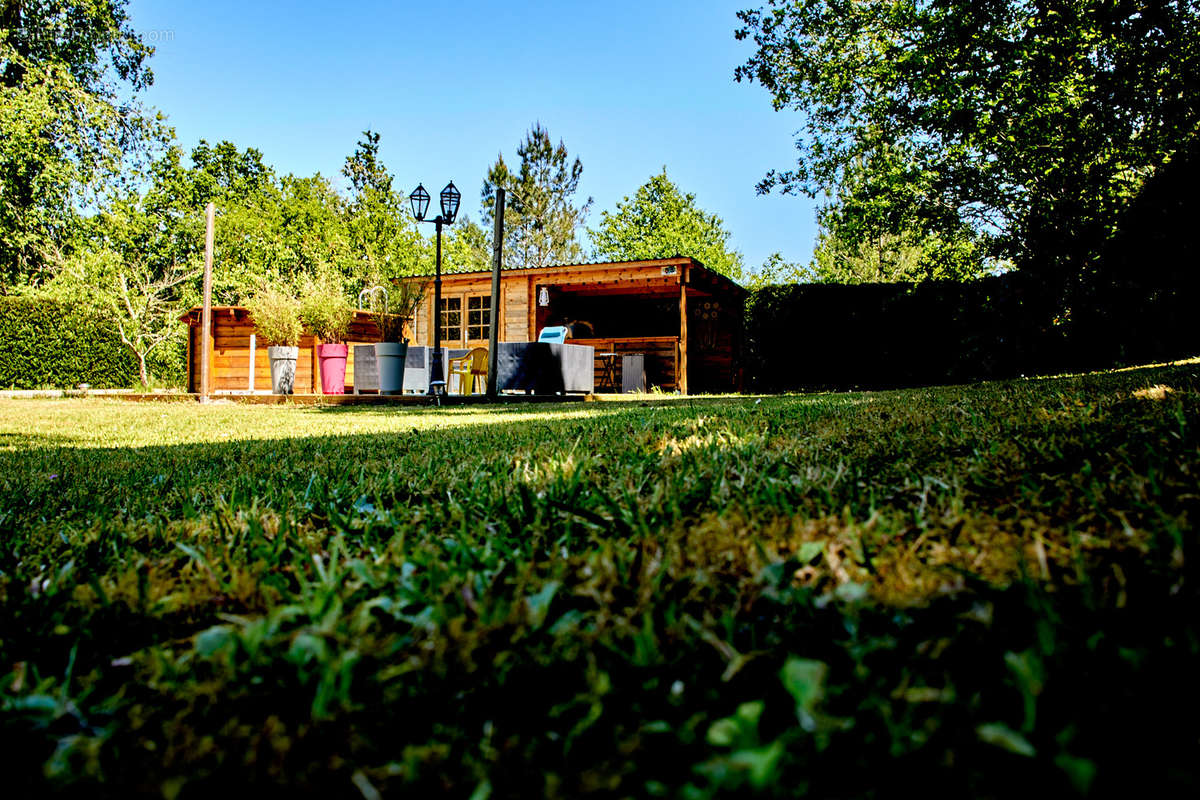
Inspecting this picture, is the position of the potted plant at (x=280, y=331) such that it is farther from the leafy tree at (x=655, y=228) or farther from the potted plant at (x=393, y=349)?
the leafy tree at (x=655, y=228)

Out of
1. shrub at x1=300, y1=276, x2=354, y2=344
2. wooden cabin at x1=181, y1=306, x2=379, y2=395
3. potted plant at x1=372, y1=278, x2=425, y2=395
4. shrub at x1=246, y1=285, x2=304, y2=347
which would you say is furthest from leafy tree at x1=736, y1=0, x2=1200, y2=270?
wooden cabin at x1=181, y1=306, x2=379, y2=395

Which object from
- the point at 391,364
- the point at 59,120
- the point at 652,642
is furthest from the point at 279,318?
the point at 59,120

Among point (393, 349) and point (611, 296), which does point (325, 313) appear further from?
point (611, 296)

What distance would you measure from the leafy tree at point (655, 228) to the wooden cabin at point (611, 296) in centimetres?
1810

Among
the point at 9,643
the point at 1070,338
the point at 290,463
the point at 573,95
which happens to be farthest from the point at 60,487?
the point at 573,95

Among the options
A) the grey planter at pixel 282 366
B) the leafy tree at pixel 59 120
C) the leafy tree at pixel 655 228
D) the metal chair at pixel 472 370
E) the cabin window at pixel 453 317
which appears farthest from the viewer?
the leafy tree at pixel 655 228

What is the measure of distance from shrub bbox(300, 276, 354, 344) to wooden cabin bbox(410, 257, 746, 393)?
3.71 m

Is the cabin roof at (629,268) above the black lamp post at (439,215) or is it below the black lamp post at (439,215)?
Result: above

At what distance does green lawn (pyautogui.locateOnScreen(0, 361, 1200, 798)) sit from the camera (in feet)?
1.70

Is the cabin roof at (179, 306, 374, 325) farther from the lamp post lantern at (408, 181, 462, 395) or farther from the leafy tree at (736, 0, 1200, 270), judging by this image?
the leafy tree at (736, 0, 1200, 270)

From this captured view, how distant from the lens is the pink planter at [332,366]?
414 inches

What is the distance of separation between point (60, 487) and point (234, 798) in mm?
2269

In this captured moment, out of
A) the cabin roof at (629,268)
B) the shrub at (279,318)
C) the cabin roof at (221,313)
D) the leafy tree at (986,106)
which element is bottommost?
the shrub at (279,318)

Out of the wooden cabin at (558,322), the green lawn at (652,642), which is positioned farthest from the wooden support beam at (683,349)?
the green lawn at (652,642)
